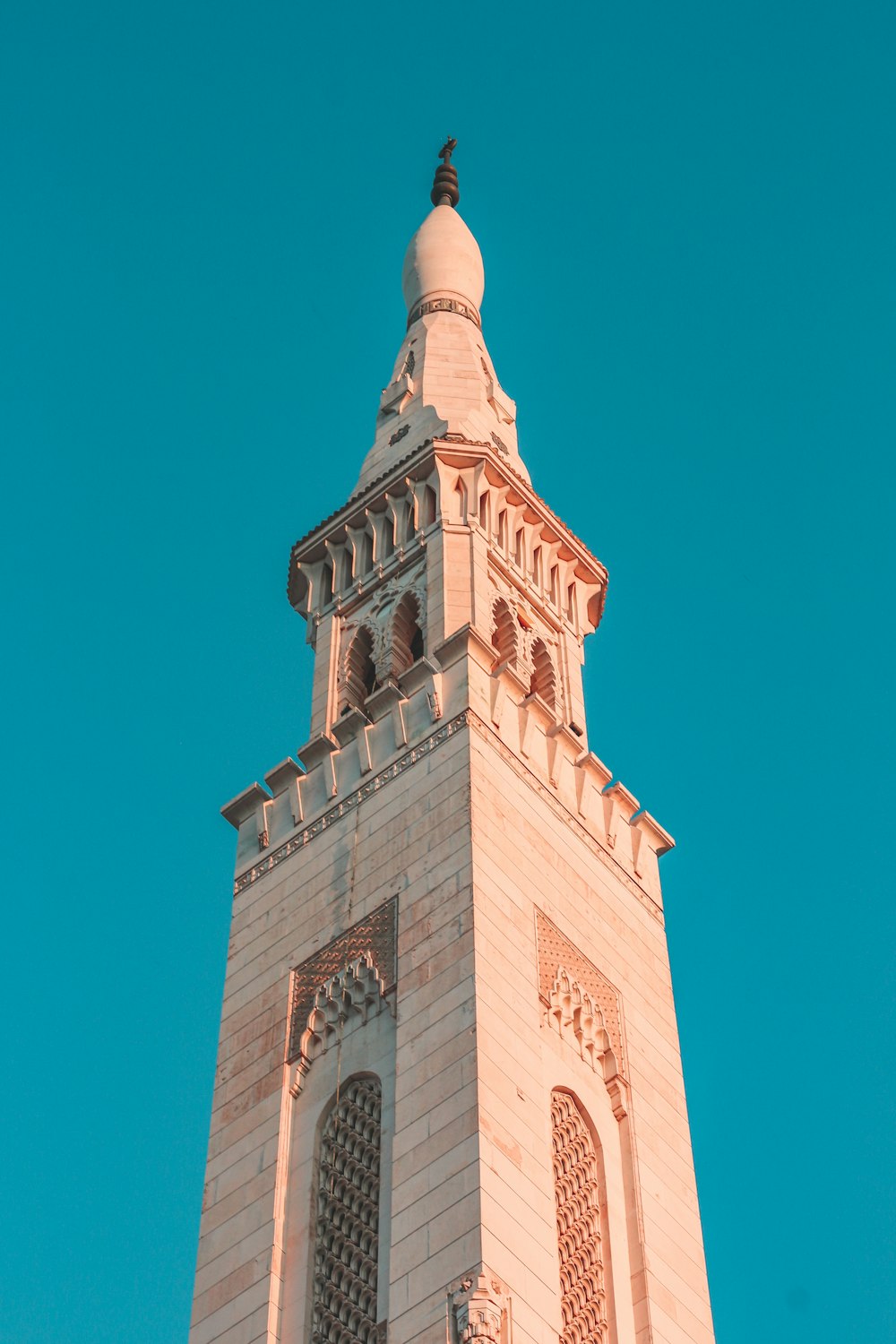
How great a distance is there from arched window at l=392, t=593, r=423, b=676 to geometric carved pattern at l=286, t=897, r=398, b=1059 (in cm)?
578

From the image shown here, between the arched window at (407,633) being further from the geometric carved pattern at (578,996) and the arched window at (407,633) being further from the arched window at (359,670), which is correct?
the geometric carved pattern at (578,996)

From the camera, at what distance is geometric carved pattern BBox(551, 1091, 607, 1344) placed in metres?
24.0

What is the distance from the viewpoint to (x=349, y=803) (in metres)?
29.2

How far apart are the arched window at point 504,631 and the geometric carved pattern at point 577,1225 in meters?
8.25

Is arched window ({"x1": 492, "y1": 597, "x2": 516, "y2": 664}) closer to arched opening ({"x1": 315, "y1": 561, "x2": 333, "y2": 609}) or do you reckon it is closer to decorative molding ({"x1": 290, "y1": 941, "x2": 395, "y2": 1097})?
arched opening ({"x1": 315, "y1": 561, "x2": 333, "y2": 609})

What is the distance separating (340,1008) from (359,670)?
7.46 m

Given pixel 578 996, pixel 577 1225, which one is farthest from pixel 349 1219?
pixel 578 996

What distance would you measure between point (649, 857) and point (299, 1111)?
705 cm

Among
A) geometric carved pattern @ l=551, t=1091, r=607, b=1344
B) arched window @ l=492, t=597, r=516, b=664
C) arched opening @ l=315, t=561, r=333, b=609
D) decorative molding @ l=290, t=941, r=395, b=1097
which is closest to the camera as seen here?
geometric carved pattern @ l=551, t=1091, r=607, b=1344

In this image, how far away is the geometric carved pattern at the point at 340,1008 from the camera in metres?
26.3

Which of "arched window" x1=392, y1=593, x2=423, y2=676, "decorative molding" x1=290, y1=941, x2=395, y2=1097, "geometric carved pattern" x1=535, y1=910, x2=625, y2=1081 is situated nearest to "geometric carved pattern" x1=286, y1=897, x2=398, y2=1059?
"decorative molding" x1=290, y1=941, x2=395, y2=1097

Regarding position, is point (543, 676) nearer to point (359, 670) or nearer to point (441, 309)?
point (359, 670)

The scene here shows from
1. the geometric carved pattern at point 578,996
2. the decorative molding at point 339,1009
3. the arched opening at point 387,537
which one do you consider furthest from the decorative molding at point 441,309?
the decorative molding at point 339,1009

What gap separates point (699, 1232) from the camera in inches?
1052
